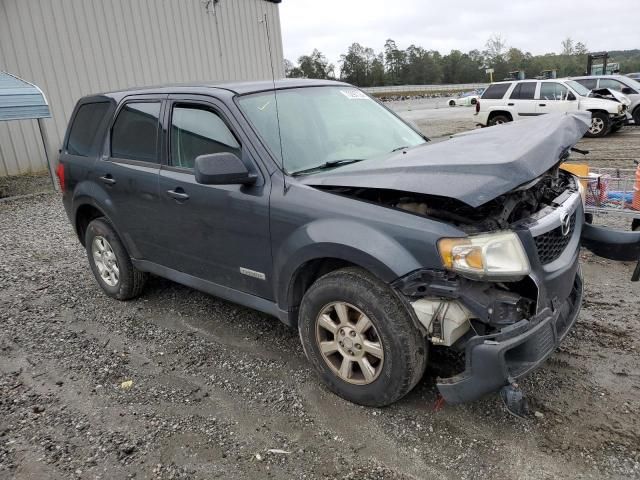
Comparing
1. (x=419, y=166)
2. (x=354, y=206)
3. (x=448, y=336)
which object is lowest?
(x=448, y=336)

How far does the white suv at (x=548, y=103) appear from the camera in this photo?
47.3 ft

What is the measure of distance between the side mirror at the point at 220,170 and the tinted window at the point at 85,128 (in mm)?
2015

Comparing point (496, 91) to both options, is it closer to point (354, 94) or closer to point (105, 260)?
point (354, 94)

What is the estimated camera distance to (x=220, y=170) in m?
2.95

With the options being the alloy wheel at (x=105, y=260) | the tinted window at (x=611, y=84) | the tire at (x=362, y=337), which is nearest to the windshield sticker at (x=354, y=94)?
the tire at (x=362, y=337)

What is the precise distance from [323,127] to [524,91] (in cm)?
1355

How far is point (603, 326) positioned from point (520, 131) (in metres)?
1.63

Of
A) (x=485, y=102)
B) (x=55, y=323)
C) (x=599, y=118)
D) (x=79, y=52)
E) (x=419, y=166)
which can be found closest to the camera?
(x=419, y=166)

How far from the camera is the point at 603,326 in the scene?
374cm

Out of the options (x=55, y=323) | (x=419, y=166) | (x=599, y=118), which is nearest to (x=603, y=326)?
(x=419, y=166)

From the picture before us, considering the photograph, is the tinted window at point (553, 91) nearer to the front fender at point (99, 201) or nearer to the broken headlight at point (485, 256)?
the front fender at point (99, 201)

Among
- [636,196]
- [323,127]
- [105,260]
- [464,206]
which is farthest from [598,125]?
[105,260]

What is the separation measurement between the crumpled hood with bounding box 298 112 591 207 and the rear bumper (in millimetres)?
659

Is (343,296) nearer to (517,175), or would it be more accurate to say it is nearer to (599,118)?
(517,175)
